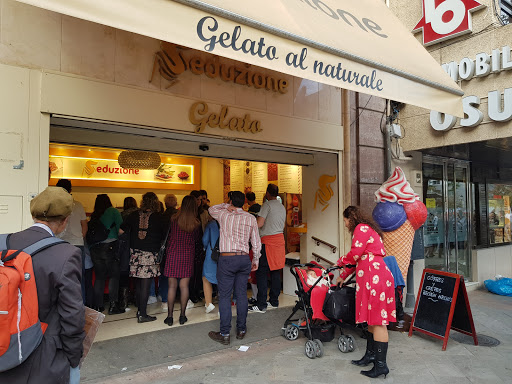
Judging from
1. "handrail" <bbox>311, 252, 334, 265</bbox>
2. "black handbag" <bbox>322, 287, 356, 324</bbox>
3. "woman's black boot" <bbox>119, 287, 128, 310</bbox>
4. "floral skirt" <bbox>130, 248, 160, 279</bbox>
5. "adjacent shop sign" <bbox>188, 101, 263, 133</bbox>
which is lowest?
"woman's black boot" <bbox>119, 287, 128, 310</bbox>

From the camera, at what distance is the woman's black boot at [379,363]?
376cm

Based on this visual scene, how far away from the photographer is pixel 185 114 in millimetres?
4695

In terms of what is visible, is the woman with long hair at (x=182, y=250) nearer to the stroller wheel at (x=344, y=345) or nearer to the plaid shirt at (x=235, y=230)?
the plaid shirt at (x=235, y=230)

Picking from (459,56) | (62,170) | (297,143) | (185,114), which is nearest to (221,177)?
(62,170)

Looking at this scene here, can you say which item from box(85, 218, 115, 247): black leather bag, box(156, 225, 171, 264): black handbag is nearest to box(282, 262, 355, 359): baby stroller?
box(156, 225, 171, 264): black handbag

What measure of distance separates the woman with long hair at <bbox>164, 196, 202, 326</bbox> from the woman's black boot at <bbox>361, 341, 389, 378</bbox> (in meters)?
2.52

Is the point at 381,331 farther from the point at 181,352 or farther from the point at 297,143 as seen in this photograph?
the point at 297,143

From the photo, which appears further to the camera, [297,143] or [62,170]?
[62,170]

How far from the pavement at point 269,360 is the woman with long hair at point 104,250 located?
1.14 metres

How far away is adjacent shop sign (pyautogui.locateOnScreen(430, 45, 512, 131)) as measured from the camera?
545 cm

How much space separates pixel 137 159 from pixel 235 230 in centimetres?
284

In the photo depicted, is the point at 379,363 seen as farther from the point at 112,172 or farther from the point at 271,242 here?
the point at 112,172

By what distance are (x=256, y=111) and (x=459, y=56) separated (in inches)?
140

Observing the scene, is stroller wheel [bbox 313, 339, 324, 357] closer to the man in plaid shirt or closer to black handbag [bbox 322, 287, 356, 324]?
black handbag [bbox 322, 287, 356, 324]
